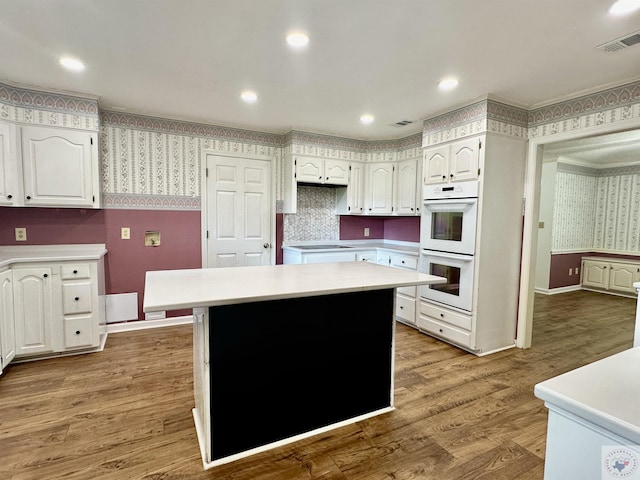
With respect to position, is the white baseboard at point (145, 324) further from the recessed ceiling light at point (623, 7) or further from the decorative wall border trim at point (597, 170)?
the decorative wall border trim at point (597, 170)

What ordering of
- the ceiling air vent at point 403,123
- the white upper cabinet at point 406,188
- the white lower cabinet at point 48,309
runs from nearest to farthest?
the white lower cabinet at point 48,309 → the ceiling air vent at point 403,123 → the white upper cabinet at point 406,188

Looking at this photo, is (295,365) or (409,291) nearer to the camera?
(295,365)

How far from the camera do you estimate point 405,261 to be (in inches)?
167

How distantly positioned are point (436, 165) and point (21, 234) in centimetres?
425

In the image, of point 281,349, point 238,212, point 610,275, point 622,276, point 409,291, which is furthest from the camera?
point 610,275

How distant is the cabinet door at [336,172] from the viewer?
4559mm

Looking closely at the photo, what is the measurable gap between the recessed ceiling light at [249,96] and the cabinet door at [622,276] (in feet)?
22.1

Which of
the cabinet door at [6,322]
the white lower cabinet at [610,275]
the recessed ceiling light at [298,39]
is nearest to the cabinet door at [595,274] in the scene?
the white lower cabinet at [610,275]

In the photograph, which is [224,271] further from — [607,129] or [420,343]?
[607,129]

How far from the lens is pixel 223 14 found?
Result: 1.91m

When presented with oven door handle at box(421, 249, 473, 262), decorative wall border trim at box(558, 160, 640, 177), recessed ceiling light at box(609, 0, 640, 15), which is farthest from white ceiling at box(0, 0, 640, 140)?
decorative wall border trim at box(558, 160, 640, 177)

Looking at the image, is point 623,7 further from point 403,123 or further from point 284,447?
point 284,447

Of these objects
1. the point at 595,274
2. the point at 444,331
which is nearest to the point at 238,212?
the point at 444,331

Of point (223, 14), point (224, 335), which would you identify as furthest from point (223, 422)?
point (223, 14)
